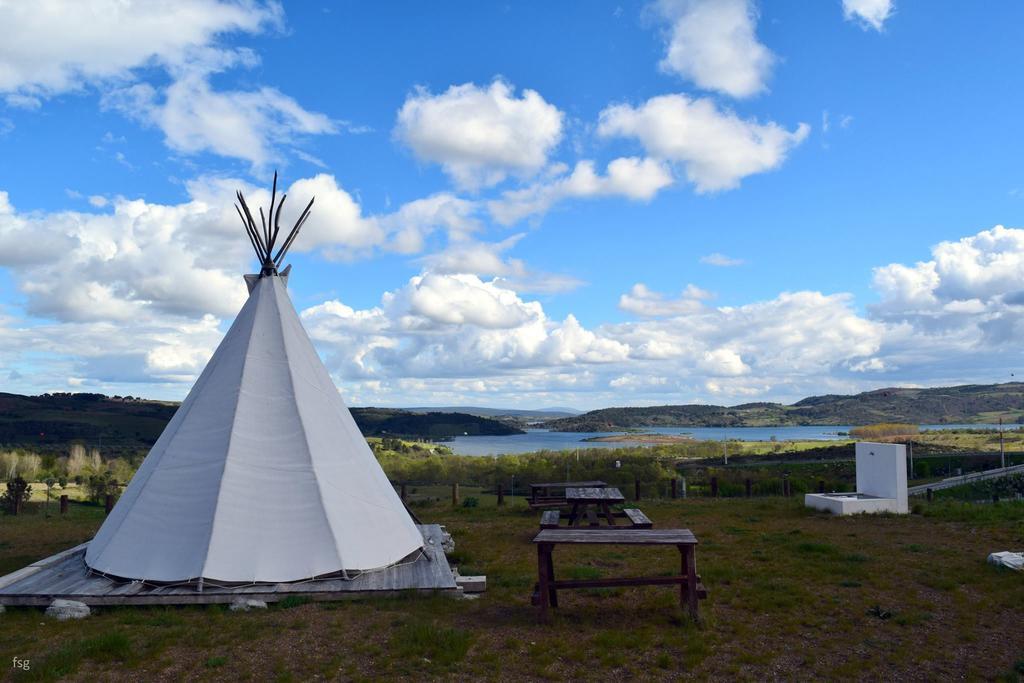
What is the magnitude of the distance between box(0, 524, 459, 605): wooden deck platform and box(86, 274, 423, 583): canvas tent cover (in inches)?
5.1

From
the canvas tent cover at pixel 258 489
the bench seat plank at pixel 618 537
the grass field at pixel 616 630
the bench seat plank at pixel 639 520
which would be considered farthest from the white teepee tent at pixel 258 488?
the bench seat plank at pixel 639 520

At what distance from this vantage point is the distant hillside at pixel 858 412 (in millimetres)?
88375

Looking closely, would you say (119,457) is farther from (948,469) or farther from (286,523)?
(948,469)

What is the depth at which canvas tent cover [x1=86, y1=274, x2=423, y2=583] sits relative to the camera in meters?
7.27

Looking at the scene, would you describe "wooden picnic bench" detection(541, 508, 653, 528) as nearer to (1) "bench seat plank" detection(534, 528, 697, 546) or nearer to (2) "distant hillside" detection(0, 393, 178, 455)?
(1) "bench seat plank" detection(534, 528, 697, 546)

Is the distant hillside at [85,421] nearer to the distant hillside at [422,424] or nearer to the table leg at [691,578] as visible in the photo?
the distant hillside at [422,424]

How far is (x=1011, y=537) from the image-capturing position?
10.1 meters

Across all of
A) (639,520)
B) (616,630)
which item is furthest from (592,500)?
(616,630)

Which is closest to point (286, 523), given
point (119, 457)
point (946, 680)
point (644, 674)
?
point (644, 674)

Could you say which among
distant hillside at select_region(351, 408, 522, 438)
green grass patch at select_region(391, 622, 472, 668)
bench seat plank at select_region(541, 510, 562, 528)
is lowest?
distant hillside at select_region(351, 408, 522, 438)

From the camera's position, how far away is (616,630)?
19.7ft

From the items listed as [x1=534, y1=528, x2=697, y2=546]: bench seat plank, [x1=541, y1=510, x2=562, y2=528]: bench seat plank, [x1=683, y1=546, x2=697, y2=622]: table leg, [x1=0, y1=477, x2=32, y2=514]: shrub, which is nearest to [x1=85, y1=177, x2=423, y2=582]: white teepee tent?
[x1=541, y1=510, x2=562, y2=528]: bench seat plank

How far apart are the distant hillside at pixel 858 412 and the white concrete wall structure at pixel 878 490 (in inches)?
2490

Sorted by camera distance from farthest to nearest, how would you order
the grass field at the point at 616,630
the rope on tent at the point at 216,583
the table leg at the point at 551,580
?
the rope on tent at the point at 216,583
the table leg at the point at 551,580
the grass field at the point at 616,630
